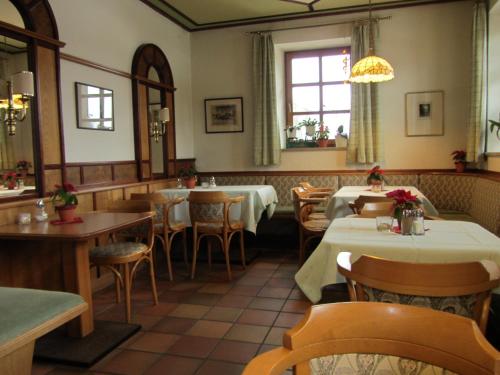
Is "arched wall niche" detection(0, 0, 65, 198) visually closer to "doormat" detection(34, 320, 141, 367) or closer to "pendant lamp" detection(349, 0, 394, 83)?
"doormat" detection(34, 320, 141, 367)

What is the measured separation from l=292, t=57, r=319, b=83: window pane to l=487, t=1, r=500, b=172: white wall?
251 centimetres

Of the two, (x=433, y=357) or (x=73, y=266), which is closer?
(x=433, y=357)

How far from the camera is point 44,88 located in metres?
3.84

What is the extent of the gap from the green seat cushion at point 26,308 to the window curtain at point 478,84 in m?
5.60

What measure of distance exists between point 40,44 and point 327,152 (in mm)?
4331

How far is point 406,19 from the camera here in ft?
20.4

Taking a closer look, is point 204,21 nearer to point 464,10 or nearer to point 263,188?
point 263,188

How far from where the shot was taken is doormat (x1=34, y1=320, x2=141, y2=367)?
2705mm

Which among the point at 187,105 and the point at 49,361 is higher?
the point at 187,105

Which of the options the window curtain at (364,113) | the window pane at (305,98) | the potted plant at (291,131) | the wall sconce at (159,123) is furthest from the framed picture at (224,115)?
the window curtain at (364,113)

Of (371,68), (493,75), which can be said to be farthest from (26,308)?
(493,75)

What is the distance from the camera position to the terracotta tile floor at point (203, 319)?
105 inches

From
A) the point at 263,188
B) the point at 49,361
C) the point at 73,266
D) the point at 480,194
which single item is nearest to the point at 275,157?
the point at 263,188

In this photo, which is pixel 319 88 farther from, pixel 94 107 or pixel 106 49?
pixel 94 107
